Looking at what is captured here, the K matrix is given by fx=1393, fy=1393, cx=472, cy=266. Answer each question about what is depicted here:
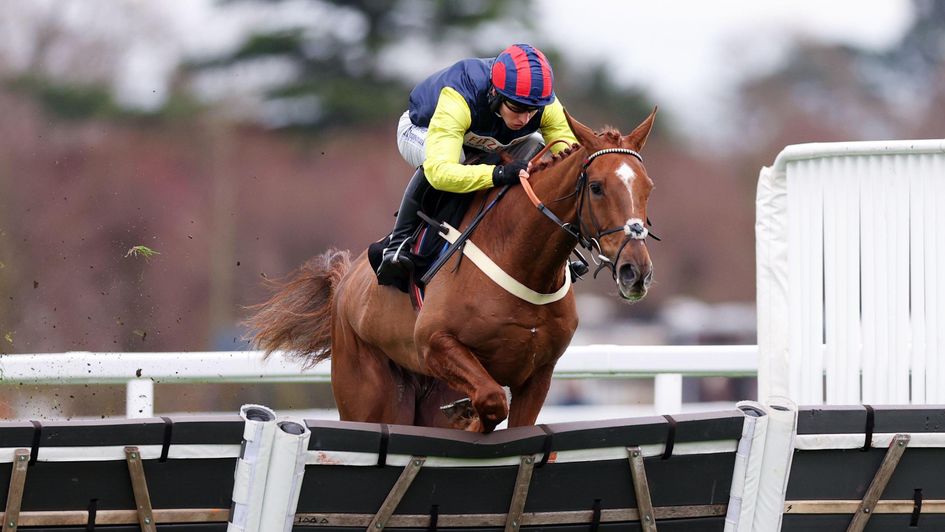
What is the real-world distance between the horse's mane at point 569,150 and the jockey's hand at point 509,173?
0.13 feet

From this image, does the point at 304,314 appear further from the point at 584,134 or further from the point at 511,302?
the point at 584,134

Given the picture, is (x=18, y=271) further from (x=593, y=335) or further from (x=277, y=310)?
(x=593, y=335)

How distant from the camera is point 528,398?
4.92m

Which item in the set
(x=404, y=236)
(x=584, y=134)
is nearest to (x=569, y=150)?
(x=584, y=134)

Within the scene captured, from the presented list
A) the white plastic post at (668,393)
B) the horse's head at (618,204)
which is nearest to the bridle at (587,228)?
the horse's head at (618,204)

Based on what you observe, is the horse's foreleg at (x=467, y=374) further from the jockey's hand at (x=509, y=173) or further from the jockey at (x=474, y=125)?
the jockey's hand at (x=509, y=173)

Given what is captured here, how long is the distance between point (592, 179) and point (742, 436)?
908mm

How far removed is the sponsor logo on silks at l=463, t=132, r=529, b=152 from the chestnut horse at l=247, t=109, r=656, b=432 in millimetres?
215

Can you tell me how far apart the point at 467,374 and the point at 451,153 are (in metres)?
0.75

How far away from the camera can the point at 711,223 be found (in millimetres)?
18984

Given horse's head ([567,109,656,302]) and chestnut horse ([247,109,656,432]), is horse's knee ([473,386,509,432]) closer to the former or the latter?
chestnut horse ([247,109,656,432])

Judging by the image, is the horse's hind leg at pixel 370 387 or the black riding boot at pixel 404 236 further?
the horse's hind leg at pixel 370 387

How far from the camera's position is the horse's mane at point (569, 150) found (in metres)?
4.38

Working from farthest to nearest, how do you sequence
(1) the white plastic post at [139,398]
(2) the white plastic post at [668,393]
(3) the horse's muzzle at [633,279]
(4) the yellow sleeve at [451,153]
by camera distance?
(2) the white plastic post at [668,393] → (1) the white plastic post at [139,398] → (4) the yellow sleeve at [451,153] → (3) the horse's muzzle at [633,279]
